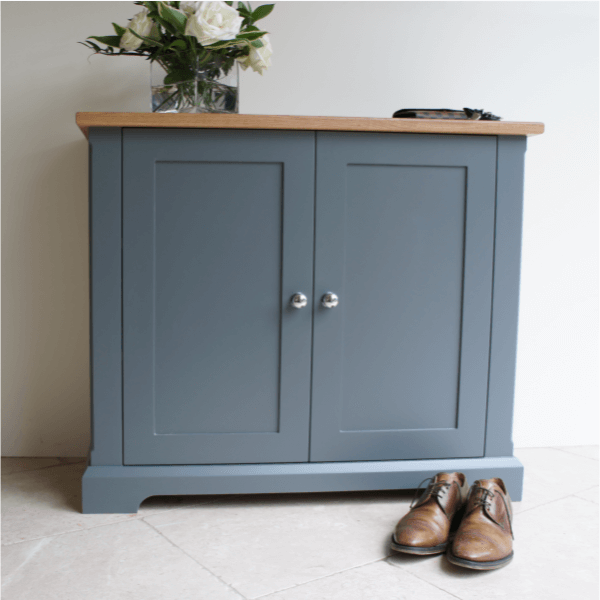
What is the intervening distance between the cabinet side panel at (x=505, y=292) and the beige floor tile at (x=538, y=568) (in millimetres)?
277

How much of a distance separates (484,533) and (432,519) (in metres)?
0.13

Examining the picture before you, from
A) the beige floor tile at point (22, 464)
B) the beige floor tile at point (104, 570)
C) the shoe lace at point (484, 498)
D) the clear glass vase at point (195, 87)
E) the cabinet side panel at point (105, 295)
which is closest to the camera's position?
the beige floor tile at point (104, 570)

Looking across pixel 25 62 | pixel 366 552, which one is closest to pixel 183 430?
pixel 366 552

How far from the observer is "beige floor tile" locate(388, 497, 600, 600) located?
1380 millimetres

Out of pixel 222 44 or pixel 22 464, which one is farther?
pixel 22 464

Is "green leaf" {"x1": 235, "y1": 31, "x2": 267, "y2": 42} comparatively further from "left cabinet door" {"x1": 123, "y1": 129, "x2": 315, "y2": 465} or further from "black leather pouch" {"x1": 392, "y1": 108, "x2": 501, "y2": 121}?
"black leather pouch" {"x1": 392, "y1": 108, "x2": 501, "y2": 121}

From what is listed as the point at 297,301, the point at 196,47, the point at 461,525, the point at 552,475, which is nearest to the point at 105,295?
the point at 297,301

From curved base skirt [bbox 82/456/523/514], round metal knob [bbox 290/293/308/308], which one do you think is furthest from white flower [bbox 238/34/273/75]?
curved base skirt [bbox 82/456/523/514]

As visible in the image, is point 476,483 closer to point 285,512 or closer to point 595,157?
point 285,512

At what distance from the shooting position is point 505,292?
6.06ft

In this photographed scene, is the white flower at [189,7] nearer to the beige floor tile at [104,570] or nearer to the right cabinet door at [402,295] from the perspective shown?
the right cabinet door at [402,295]

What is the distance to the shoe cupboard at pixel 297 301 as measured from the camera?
1.72m

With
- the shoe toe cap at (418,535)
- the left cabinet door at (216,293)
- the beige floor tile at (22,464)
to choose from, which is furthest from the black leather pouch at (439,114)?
the beige floor tile at (22,464)

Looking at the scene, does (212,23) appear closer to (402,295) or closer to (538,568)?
(402,295)
